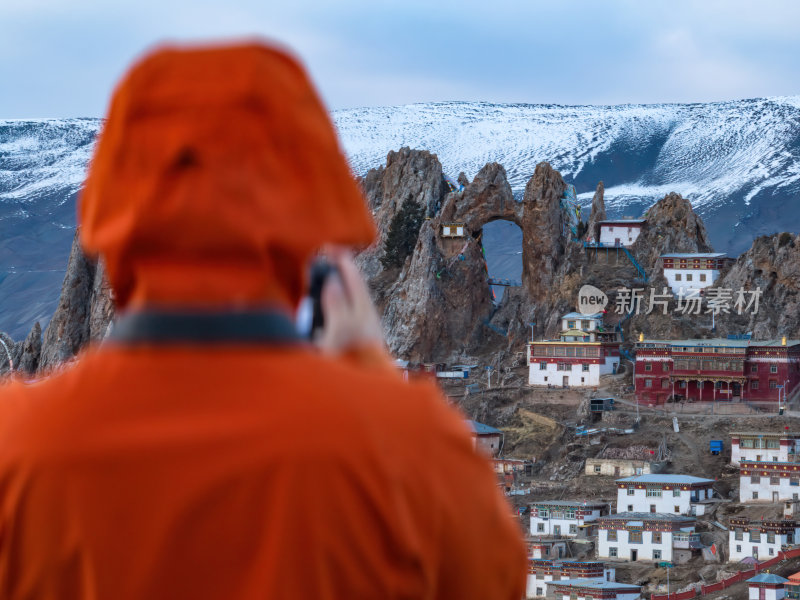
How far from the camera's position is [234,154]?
311 cm

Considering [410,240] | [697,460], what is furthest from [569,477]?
[410,240]

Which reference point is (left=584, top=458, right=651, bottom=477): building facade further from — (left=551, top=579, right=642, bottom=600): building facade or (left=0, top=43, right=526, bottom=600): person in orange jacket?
(left=0, top=43, right=526, bottom=600): person in orange jacket

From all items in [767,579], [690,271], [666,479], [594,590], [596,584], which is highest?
[690,271]

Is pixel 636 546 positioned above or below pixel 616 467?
below

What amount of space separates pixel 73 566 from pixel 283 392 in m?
0.58

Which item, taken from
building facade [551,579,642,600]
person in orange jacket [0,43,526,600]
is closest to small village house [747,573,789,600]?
building facade [551,579,642,600]

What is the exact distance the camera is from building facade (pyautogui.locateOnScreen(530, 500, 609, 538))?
58.1 metres

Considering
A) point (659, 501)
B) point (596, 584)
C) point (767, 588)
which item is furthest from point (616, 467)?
point (767, 588)

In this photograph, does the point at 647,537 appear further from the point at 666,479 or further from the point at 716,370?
the point at 716,370

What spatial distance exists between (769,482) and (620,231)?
81.1 feet

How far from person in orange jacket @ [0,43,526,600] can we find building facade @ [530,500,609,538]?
55.8 metres

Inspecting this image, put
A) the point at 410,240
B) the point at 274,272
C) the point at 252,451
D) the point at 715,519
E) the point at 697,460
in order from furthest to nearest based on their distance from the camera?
the point at 410,240 → the point at 697,460 → the point at 715,519 → the point at 274,272 → the point at 252,451

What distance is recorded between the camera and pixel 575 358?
7106cm

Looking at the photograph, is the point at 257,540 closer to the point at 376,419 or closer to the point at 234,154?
the point at 376,419
